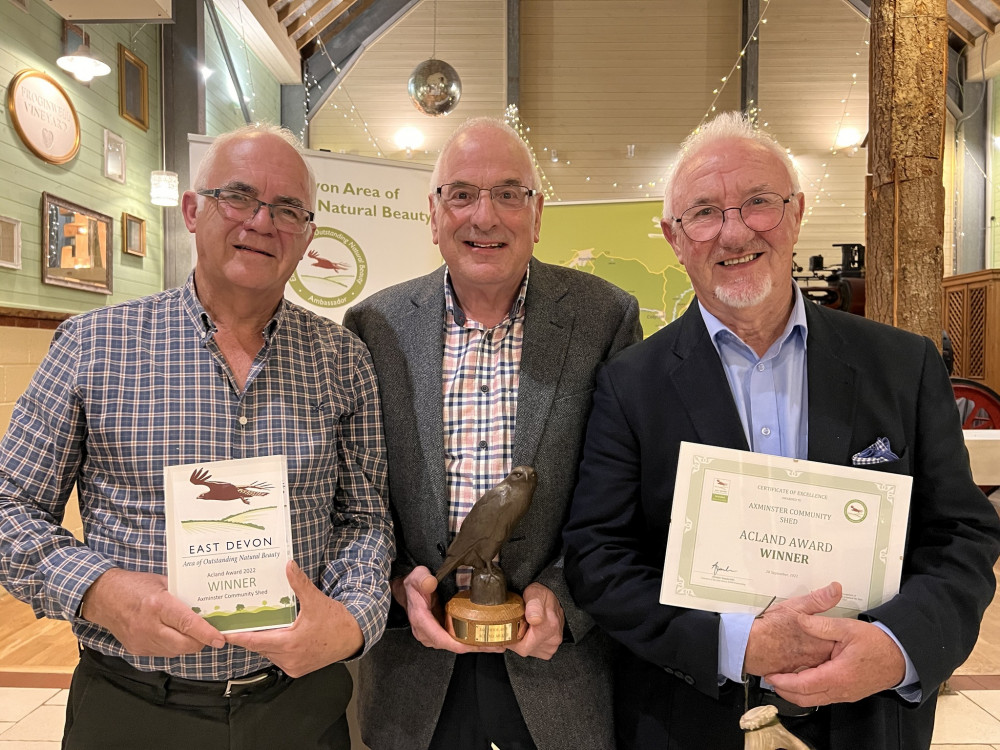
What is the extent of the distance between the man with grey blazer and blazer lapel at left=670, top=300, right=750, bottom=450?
282 mm

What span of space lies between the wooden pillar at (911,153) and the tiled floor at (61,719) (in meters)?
1.78

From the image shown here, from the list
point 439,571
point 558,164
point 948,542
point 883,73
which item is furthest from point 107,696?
point 558,164

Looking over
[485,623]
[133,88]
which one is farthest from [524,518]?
[133,88]

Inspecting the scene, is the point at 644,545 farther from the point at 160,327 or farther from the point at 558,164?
the point at 558,164

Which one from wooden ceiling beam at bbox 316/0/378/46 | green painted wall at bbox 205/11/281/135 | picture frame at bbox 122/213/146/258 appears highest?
wooden ceiling beam at bbox 316/0/378/46

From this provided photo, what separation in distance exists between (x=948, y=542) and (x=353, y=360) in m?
1.23

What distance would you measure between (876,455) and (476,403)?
32.3 inches

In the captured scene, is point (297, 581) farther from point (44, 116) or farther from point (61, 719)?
point (44, 116)

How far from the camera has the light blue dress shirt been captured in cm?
142

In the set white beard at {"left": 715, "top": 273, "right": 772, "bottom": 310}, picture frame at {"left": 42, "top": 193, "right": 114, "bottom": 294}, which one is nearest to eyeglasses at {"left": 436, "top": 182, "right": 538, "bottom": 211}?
white beard at {"left": 715, "top": 273, "right": 772, "bottom": 310}

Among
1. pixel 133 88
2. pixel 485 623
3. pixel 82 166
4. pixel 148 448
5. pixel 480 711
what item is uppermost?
pixel 133 88

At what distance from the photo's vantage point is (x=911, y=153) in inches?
144

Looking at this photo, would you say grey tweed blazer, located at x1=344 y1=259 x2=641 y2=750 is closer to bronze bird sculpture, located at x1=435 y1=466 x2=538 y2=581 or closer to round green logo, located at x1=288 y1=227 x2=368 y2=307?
bronze bird sculpture, located at x1=435 y1=466 x2=538 y2=581

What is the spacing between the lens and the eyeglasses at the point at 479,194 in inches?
67.7
